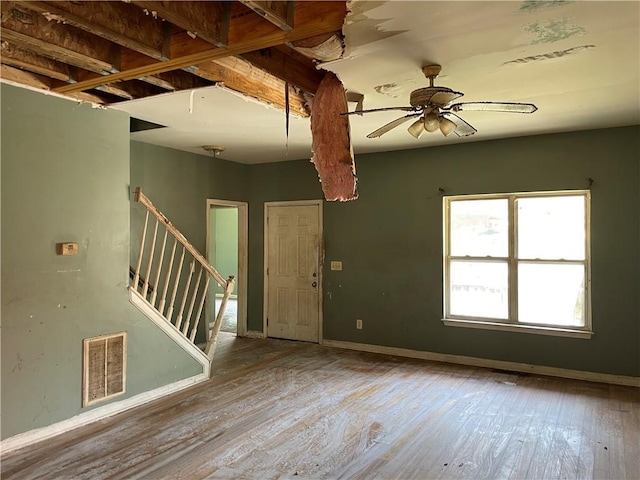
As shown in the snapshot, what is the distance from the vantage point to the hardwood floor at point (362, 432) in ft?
9.22

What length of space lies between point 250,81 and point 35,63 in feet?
4.56

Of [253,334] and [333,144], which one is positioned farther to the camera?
[253,334]

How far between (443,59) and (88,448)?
134 inches

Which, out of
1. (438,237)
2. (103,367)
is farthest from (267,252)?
(103,367)

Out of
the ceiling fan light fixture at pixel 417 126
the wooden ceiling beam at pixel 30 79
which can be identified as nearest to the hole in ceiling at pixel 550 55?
the ceiling fan light fixture at pixel 417 126

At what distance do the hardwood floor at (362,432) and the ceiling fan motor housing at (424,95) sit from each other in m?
2.31

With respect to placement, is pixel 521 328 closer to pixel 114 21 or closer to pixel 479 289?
pixel 479 289

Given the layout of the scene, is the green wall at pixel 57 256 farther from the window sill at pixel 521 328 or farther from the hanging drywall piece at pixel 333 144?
the window sill at pixel 521 328

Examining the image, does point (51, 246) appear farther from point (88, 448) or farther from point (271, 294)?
point (271, 294)

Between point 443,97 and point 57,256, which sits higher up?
point 443,97

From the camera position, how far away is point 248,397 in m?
4.08

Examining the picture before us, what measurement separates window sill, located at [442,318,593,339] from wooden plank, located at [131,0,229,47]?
4.00 meters

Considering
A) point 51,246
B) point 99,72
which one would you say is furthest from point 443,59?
point 51,246

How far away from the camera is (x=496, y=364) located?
196 inches
